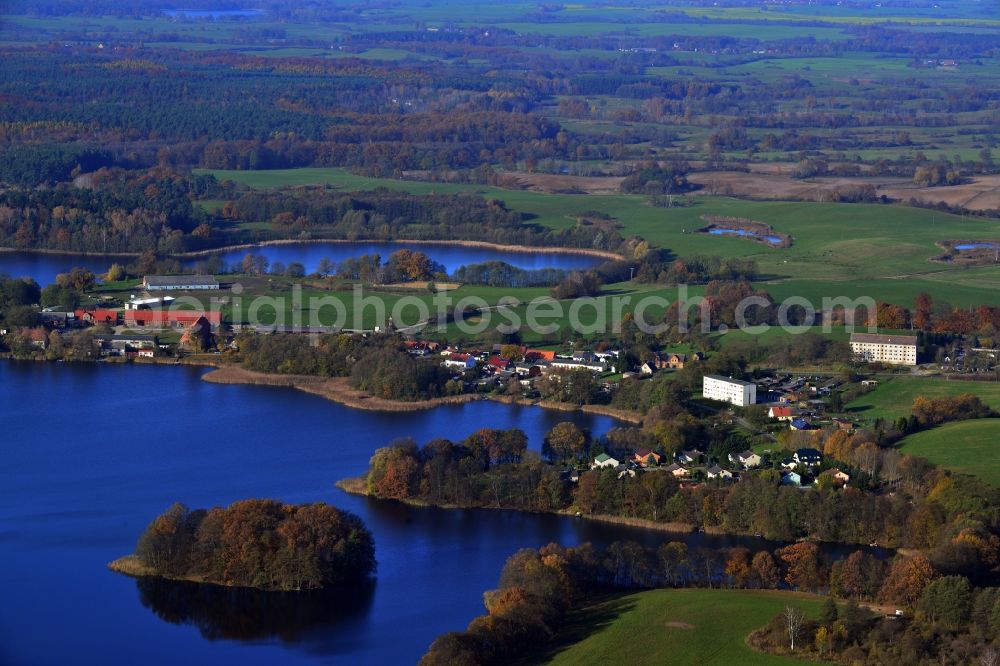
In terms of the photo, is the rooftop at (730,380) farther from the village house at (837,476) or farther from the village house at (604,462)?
the village house at (837,476)

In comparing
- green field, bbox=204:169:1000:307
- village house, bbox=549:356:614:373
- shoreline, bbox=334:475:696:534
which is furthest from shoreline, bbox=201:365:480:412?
green field, bbox=204:169:1000:307

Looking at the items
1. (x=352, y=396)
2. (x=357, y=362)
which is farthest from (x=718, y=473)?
(x=357, y=362)

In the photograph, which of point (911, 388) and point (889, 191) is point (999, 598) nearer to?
point (911, 388)

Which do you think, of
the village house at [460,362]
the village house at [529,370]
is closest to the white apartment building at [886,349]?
the village house at [529,370]

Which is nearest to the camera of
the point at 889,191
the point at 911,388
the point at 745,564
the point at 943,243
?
the point at 745,564

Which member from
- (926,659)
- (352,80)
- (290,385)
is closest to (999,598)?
(926,659)

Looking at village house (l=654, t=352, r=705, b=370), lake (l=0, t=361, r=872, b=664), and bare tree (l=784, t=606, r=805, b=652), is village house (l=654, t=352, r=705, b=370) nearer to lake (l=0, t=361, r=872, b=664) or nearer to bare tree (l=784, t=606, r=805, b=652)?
lake (l=0, t=361, r=872, b=664)
